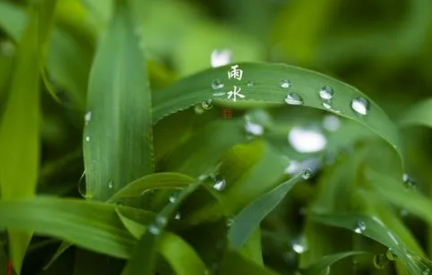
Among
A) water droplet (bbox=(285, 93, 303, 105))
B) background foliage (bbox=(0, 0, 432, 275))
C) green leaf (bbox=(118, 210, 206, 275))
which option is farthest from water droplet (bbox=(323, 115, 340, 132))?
green leaf (bbox=(118, 210, 206, 275))

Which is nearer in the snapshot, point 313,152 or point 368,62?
point 313,152

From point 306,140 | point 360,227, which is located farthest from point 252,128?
point 360,227

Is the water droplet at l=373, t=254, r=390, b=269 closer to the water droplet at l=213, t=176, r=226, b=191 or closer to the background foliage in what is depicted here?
the background foliage

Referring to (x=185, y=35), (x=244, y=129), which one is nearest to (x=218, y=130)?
(x=244, y=129)

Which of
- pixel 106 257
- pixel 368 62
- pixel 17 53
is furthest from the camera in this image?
pixel 368 62

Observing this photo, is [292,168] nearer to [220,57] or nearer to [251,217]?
[251,217]

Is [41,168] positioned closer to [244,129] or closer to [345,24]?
[244,129]

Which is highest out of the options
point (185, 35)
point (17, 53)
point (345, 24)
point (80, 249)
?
point (345, 24)
